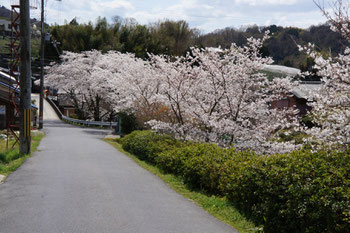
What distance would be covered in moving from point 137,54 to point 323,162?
50.7 metres

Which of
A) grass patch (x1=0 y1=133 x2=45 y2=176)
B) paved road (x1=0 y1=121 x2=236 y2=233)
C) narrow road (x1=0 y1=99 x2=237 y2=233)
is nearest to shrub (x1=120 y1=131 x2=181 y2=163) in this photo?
narrow road (x1=0 y1=99 x2=237 y2=233)

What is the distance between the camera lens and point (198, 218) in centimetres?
720

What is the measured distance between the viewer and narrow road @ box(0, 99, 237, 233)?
20.9 feet

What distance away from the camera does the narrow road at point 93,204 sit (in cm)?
636

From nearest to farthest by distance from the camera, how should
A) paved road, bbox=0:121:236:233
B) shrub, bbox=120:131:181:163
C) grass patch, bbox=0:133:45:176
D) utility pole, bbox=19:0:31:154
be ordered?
paved road, bbox=0:121:236:233, grass patch, bbox=0:133:45:176, shrub, bbox=120:131:181:163, utility pole, bbox=19:0:31:154

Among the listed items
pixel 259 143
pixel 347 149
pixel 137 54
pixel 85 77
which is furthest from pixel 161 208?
pixel 137 54

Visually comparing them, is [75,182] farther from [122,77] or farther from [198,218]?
[122,77]

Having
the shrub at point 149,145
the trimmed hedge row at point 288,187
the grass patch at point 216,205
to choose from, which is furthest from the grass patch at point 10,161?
the trimmed hedge row at point 288,187

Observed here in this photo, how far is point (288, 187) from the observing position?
5965mm

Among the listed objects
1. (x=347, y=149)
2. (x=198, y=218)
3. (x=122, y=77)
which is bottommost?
(x=198, y=218)

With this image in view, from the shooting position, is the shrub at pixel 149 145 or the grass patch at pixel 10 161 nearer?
the grass patch at pixel 10 161

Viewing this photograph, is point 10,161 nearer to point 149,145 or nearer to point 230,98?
point 149,145

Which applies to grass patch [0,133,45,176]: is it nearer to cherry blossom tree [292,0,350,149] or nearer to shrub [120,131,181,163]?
shrub [120,131,181,163]

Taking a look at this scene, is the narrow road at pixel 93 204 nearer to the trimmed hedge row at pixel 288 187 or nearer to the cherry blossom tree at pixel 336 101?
the trimmed hedge row at pixel 288 187
